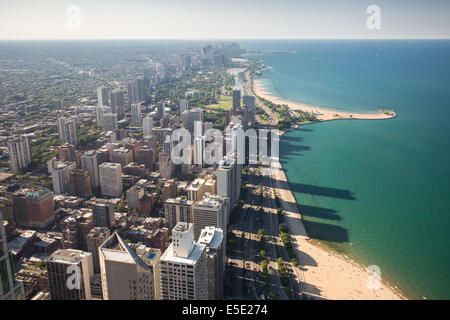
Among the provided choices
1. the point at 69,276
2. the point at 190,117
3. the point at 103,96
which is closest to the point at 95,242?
the point at 69,276

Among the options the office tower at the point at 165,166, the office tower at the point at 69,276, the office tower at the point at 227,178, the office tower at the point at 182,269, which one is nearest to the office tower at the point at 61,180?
the office tower at the point at 165,166

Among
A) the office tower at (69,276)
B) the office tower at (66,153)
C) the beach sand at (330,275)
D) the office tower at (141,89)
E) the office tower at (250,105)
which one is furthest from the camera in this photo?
the office tower at (141,89)

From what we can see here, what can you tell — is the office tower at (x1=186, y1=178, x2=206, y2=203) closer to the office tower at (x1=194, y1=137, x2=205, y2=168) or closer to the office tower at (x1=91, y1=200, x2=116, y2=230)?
the office tower at (x1=91, y1=200, x2=116, y2=230)

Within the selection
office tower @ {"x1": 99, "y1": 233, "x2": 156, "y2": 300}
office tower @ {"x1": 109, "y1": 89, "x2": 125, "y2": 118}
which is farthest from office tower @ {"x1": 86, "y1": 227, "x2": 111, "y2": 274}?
office tower @ {"x1": 109, "y1": 89, "x2": 125, "y2": 118}

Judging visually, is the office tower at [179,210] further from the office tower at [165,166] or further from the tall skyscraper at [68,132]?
the tall skyscraper at [68,132]

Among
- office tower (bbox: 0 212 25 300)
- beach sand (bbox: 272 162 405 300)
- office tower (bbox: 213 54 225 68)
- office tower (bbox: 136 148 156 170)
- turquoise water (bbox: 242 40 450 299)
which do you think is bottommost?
beach sand (bbox: 272 162 405 300)

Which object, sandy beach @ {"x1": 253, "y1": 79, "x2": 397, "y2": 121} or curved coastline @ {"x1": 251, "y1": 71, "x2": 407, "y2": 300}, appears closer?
curved coastline @ {"x1": 251, "y1": 71, "x2": 407, "y2": 300}
